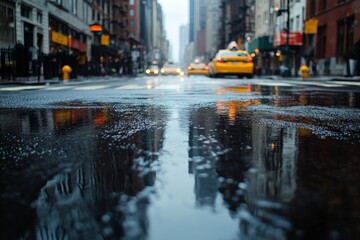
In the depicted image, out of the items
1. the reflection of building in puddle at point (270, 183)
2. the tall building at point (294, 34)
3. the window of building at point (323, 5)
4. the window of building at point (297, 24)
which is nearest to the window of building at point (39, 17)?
the tall building at point (294, 34)

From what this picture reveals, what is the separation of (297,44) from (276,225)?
154 ft

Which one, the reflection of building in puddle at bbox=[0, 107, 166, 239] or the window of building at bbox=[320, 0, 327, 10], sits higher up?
the window of building at bbox=[320, 0, 327, 10]

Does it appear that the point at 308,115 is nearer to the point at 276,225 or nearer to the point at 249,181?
the point at 249,181

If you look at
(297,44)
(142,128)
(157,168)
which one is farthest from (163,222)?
(297,44)

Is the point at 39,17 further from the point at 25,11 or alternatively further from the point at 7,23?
the point at 7,23

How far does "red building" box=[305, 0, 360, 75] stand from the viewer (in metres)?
32.8

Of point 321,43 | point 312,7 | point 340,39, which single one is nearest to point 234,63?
point 340,39

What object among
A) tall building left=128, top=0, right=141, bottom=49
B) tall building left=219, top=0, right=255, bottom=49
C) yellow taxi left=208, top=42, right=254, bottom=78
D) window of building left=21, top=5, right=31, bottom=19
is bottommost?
yellow taxi left=208, top=42, right=254, bottom=78

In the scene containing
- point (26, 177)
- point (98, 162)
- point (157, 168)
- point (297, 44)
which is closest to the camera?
point (26, 177)

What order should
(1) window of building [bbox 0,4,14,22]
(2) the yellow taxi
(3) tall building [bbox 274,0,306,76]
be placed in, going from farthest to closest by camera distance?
(3) tall building [bbox 274,0,306,76] < (1) window of building [bbox 0,4,14,22] < (2) the yellow taxi

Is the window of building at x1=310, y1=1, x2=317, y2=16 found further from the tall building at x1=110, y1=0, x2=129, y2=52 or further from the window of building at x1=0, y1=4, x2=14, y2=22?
the tall building at x1=110, y1=0, x2=129, y2=52

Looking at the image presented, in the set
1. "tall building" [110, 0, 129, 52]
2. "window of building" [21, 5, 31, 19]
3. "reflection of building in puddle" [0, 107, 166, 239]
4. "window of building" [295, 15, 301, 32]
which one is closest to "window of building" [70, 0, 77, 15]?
"window of building" [21, 5, 31, 19]

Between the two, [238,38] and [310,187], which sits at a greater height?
[238,38]

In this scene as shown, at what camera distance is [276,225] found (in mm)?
1601
